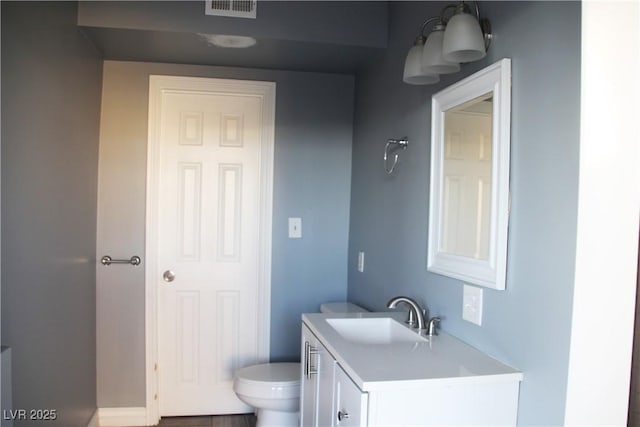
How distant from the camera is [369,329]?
1936 mm

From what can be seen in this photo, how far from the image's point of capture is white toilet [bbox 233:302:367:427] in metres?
2.37

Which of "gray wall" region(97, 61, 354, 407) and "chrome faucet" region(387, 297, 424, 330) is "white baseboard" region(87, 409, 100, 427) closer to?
"gray wall" region(97, 61, 354, 407)

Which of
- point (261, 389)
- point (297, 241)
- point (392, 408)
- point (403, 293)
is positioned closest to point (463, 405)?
point (392, 408)

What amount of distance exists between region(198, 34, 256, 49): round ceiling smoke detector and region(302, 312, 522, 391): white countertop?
1495 millimetres

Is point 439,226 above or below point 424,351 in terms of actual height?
above

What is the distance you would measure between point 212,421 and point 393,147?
6.29 ft

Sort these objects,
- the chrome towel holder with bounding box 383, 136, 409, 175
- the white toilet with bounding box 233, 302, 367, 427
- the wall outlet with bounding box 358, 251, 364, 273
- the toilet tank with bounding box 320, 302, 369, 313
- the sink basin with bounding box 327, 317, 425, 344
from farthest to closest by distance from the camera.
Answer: the wall outlet with bounding box 358, 251, 364, 273 → the toilet tank with bounding box 320, 302, 369, 313 → the white toilet with bounding box 233, 302, 367, 427 → the chrome towel holder with bounding box 383, 136, 409, 175 → the sink basin with bounding box 327, 317, 425, 344

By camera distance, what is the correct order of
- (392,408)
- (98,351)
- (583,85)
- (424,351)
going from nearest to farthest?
1. (583,85)
2. (392,408)
3. (424,351)
4. (98,351)

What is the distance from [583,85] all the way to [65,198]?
2.02m

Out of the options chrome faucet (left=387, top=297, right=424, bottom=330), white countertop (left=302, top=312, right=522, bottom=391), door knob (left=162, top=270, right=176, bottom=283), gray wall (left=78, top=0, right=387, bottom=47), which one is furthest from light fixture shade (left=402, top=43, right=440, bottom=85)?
door knob (left=162, top=270, right=176, bottom=283)

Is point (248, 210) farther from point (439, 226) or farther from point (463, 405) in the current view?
point (463, 405)

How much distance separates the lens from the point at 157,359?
2809 millimetres

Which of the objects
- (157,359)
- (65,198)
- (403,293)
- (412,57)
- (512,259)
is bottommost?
(157,359)

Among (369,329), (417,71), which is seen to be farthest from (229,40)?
(369,329)
